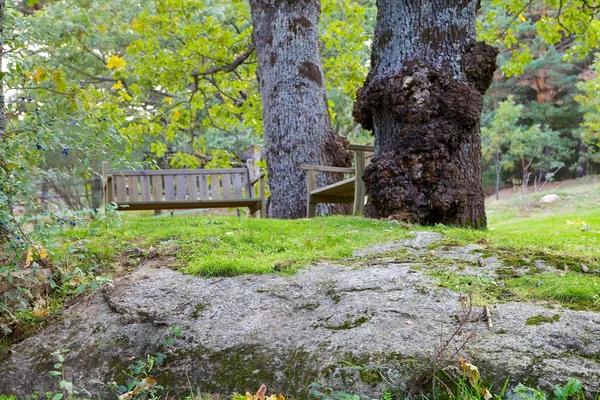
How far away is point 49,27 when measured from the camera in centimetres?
317

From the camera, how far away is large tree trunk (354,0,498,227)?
4.70 m

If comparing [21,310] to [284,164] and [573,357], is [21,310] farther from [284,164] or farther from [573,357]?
[284,164]

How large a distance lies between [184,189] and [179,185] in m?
0.11

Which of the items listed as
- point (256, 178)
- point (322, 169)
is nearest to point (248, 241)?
point (322, 169)

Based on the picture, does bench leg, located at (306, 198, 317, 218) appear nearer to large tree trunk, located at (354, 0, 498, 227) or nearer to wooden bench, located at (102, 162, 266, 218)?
large tree trunk, located at (354, 0, 498, 227)

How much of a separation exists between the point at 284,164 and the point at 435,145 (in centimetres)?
262

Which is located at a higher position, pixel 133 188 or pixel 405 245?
pixel 133 188

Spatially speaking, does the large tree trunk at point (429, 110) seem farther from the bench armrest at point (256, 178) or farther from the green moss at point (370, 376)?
the bench armrest at point (256, 178)

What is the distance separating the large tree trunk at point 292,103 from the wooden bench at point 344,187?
0.86 ft

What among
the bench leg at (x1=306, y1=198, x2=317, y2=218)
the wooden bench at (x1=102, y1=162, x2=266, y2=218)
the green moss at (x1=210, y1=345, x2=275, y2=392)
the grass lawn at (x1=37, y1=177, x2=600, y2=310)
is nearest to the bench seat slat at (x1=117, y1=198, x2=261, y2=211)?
the wooden bench at (x1=102, y1=162, x2=266, y2=218)

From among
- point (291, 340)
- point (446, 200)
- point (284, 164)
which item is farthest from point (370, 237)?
point (284, 164)

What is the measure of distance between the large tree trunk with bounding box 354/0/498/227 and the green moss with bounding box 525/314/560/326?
2.38 m

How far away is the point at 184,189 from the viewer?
9.04 metres

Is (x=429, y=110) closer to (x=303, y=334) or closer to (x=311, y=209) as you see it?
(x=311, y=209)
